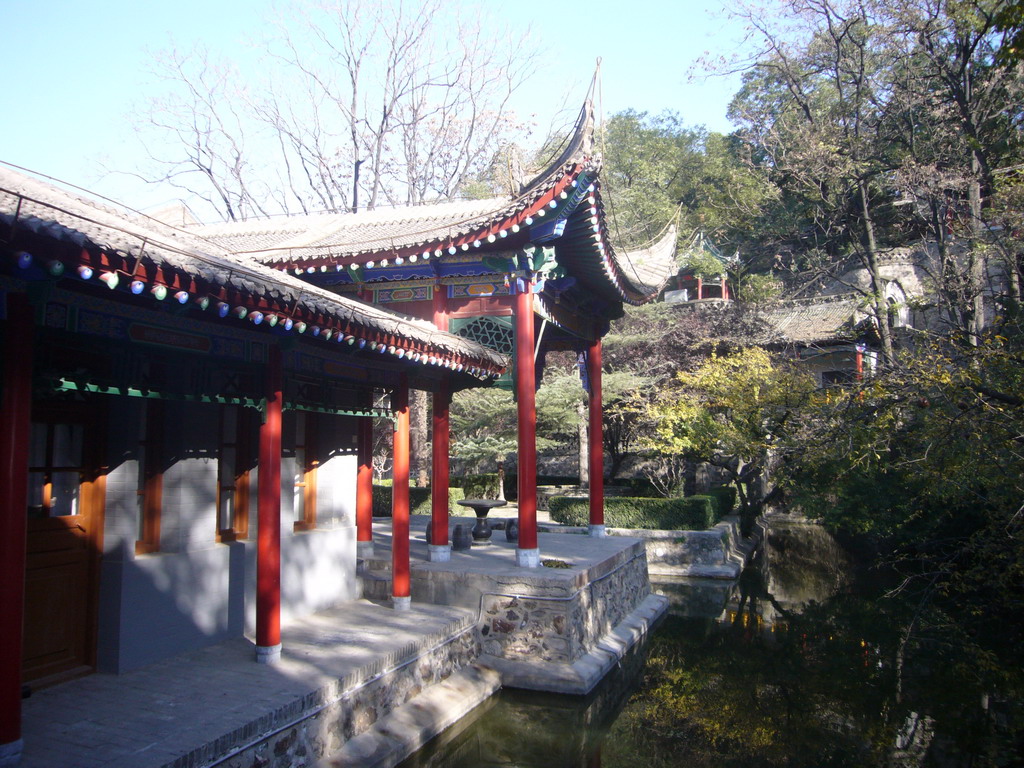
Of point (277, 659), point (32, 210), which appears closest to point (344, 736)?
point (277, 659)

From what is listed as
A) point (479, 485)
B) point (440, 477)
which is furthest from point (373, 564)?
point (479, 485)

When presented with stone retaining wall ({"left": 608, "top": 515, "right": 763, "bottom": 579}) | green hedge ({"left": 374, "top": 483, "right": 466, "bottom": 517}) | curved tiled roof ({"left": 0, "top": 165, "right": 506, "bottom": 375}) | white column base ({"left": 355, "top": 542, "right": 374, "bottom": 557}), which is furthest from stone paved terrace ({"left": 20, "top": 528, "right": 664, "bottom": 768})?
green hedge ({"left": 374, "top": 483, "right": 466, "bottom": 517})

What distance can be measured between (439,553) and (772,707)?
3.72 m

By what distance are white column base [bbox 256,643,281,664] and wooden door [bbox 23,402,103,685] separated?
1.09m

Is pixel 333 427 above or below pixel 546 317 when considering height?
below

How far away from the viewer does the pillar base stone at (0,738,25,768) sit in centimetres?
354

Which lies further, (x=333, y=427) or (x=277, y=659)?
(x=333, y=427)

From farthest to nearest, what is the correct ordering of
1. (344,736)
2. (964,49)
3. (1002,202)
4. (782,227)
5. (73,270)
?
(782,227) < (964,49) < (1002,202) < (344,736) < (73,270)

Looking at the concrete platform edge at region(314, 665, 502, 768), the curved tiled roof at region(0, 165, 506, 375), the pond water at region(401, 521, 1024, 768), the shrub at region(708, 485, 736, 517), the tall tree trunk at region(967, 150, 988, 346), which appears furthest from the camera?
the shrub at region(708, 485, 736, 517)

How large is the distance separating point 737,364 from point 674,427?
1.85 meters

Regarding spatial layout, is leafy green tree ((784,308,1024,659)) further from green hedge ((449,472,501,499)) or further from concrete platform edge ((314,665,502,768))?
green hedge ((449,472,501,499))

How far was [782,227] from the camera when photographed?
79.5ft

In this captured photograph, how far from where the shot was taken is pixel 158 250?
3826 millimetres

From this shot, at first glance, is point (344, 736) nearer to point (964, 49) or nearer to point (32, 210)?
point (32, 210)
